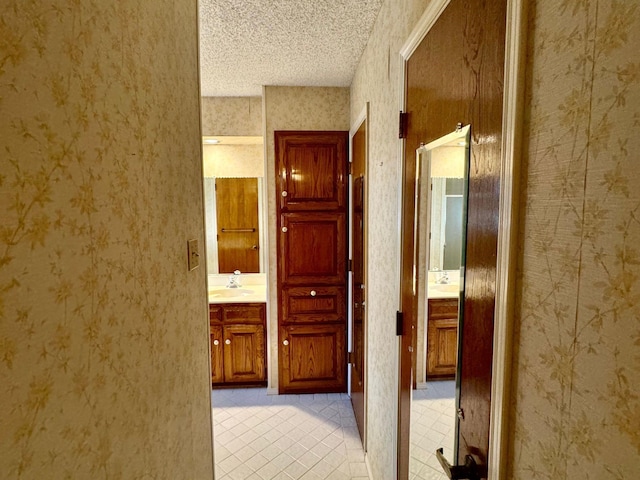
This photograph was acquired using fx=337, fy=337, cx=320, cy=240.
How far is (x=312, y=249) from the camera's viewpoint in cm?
293

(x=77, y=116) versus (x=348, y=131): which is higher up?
(x=348, y=131)

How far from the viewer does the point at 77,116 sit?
556 millimetres

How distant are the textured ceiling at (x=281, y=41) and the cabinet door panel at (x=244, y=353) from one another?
2095mm

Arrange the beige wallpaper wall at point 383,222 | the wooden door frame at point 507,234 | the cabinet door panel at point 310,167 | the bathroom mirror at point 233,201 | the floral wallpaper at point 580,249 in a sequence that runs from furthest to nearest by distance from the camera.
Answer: the bathroom mirror at point 233,201 < the cabinet door panel at point 310,167 < the beige wallpaper wall at point 383,222 < the wooden door frame at point 507,234 < the floral wallpaper at point 580,249

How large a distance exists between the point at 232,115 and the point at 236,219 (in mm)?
975

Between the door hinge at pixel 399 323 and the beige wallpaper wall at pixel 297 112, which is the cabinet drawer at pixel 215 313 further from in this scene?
the door hinge at pixel 399 323

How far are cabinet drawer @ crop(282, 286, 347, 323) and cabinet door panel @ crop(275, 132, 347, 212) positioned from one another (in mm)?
741

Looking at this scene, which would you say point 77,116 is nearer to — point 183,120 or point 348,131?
point 183,120

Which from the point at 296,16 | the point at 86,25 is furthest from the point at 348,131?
the point at 86,25

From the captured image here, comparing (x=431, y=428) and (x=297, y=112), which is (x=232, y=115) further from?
(x=431, y=428)

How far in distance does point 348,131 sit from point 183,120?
1.99 metres

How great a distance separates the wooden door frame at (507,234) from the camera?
23.6 inches

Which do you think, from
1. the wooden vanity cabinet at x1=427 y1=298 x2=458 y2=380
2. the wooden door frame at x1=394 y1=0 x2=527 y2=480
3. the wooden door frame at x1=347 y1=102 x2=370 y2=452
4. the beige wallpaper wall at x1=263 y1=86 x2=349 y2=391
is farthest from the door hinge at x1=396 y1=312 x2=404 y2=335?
the beige wallpaper wall at x1=263 y1=86 x2=349 y2=391

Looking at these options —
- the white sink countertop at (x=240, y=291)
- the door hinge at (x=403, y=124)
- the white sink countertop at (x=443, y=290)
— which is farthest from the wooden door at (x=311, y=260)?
the white sink countertop at (x=443, y=290)
